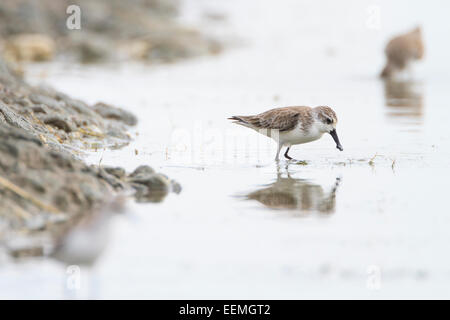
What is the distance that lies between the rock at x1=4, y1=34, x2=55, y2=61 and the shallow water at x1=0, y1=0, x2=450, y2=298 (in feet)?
14.9

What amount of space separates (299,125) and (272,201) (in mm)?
2550

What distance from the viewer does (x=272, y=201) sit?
8.52 meters

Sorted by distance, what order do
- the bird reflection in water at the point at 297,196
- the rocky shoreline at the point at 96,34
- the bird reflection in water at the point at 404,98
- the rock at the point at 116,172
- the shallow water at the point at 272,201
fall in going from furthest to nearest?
1. the rocky shoreline at the point at 96,34
2. the bird reflection in water at the point at 404,98
3. the rock at the point at 116,172
4. the bird reflection in water at the point at 297,196
5. the shallow water at the point at 272,201

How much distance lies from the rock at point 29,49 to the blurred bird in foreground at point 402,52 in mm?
10742

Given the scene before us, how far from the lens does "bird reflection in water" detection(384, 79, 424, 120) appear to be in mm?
15280

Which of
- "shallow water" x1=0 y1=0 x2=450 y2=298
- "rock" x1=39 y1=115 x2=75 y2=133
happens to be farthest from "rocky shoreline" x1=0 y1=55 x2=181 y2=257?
"rock" x1=39 y1=115 x2=75 y2=133

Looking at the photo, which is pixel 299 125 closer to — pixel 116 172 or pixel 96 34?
pixel 116 172

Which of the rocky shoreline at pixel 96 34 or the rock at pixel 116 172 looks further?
the rocky shoreline at pixel 96 34

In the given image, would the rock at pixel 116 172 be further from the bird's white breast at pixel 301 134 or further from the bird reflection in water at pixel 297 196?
the bird's white breast at pixel 301 134

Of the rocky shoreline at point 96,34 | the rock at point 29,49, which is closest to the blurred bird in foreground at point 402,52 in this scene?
the rocky shoreline at point 96,34

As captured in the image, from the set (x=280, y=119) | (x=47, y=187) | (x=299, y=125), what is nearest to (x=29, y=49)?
(x=280, y=119)

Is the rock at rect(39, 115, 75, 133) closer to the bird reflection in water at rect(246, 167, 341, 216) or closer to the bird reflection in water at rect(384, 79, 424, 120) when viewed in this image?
the bird reflection in water at rect(246, 167, 341, 216)

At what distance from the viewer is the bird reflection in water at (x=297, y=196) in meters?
8.20
